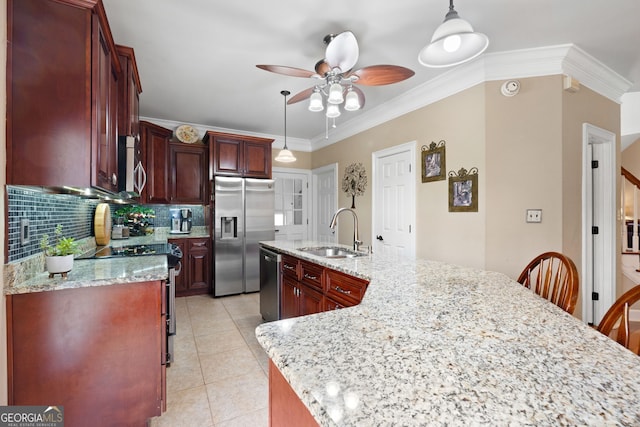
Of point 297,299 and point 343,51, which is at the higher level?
point 343,51

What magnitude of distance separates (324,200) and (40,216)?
3925 millimetres

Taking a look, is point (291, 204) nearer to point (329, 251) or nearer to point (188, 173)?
point (188, 173)

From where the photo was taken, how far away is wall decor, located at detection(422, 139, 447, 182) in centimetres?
301

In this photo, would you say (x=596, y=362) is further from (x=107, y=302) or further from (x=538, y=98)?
(x=538, y=98)

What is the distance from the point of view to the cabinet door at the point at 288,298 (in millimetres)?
2488

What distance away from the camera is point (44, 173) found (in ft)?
4.45


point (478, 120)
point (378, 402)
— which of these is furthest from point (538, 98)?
point (378, 402)

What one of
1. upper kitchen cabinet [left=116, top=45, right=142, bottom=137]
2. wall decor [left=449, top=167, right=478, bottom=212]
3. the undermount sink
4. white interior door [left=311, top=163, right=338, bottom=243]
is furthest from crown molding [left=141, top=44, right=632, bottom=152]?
upper kitchen cabinet [left=116, top=45, right=142, bottom=137]

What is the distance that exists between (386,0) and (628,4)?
161cm

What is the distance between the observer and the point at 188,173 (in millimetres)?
4395

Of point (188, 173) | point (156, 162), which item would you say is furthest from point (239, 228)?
point (156, 162)

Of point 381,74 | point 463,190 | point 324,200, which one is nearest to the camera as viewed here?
point 381,74

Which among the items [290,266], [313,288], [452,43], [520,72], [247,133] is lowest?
[313,288]

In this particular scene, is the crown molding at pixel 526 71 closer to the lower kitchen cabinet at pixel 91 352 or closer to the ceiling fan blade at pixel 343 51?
the ceiling fan blade at pixel 343 51
